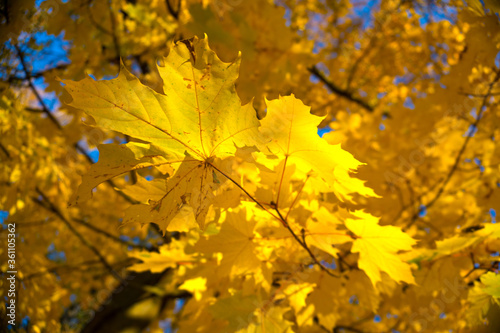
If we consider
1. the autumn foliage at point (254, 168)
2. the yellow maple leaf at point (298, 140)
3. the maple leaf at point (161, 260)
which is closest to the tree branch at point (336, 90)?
the autumn foliage at point (254, 168)

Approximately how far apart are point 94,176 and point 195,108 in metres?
0.27

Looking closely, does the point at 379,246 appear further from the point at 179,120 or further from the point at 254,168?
the point at 179,120

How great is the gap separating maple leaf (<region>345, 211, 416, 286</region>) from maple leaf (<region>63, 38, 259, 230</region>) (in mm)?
465

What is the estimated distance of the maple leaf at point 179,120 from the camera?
26.4 inches

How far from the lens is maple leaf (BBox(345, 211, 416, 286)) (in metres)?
0.96

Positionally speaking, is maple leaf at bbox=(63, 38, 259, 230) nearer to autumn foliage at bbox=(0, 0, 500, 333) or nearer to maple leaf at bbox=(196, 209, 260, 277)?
autumn foliage at bbox=(0, 0, 500, 333)

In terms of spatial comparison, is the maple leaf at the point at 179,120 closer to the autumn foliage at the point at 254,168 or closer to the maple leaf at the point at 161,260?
the autumn foliage at the point at 254,168

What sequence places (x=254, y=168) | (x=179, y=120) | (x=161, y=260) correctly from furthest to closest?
(x=161, y=260), (x=254, y=168), (x=179, y=120)

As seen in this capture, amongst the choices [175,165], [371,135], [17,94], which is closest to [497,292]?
[175,165]

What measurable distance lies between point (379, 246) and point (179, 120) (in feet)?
2.40

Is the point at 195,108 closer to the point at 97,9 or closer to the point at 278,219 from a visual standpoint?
the point at 278,219

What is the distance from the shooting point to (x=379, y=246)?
1005 millimetres

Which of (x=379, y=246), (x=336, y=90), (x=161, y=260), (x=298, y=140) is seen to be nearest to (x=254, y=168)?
(x=298, y=140)

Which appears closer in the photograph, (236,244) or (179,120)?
(179,120)
